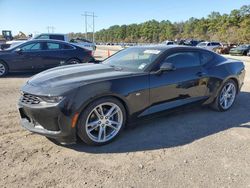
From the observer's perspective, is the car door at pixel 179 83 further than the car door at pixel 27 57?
No

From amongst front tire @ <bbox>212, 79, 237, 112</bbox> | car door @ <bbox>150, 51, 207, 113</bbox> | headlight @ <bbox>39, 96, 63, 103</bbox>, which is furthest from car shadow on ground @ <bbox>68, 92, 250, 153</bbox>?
headlight @ <bbox>39, 96, 63, 103</bbox>

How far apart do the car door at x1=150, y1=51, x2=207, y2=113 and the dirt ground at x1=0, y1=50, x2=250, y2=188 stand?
463 mm

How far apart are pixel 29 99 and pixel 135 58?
204 cm

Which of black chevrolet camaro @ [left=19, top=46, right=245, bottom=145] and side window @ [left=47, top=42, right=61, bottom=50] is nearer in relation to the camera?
black chevrolet camaro @ [left=19, top=46, right=245, bottom=145]

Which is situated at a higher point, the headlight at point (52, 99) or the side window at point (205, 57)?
the side window at point (205, 57)

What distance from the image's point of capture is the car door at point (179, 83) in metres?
4.38

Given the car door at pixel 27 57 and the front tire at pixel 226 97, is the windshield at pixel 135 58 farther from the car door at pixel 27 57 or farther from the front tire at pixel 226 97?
the car door at pixel 27 57

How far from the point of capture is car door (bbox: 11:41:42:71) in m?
→ 9.82

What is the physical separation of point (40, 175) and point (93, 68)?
2041mm

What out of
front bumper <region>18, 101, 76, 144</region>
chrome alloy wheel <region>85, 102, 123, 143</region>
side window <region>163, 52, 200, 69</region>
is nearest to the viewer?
front bumper <region>18, 101, 76, 144</region>

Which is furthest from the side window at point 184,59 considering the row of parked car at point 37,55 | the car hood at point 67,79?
the row of parked car at point 37,55

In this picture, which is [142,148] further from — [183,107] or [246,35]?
[246,35]

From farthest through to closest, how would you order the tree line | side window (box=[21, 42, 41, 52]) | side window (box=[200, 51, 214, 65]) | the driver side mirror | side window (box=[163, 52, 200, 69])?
the tree line < side window (box=[21, 42, 41, 52]) < the driver side mirror < side window (box=[200, 51, 214, 65]) < side window (box=[163, 52, 200, 69])

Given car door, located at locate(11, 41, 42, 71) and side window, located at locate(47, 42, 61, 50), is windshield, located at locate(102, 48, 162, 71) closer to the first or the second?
car door, located at locate(11, 41, 42, 71)
